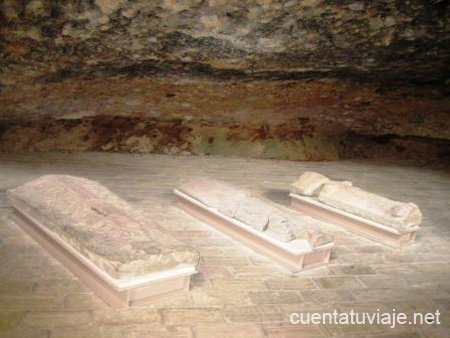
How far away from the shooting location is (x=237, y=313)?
8.82 ft

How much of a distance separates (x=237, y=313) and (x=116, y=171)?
3.62 metres

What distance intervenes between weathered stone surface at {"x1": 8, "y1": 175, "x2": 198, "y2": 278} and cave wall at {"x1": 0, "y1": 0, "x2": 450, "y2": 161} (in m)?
1.83

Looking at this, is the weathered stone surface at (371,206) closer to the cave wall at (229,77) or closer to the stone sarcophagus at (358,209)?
the stone sarcophagus at (358,209)

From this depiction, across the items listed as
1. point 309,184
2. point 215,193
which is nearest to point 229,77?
point 309,184

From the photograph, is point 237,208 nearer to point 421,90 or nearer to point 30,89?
point 30,89

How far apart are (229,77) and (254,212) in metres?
3.14

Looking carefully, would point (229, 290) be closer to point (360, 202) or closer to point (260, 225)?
point (260, 225)

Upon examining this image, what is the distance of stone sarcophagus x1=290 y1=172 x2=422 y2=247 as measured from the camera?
4.05m

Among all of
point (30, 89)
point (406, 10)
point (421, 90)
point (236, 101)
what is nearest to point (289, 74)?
point (236, 101)

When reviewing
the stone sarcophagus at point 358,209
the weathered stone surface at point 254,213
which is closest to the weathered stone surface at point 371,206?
the stone sarcophagus at point 358,209

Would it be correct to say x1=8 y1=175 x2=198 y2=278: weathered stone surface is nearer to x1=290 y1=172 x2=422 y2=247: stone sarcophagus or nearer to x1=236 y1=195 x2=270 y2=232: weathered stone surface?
x1=236 y1=195 x2=270 y2=232: weathered stone surface

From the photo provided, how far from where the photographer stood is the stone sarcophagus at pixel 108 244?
2.61 m

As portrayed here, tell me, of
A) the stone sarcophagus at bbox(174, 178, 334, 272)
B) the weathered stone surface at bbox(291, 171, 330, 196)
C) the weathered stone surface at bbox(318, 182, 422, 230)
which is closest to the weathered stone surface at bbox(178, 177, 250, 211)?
the stone sarcophagus at bbox(174, 178, 334, 272)

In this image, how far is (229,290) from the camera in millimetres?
A: 2973
